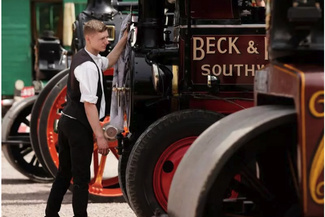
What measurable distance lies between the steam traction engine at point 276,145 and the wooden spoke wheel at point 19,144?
203 inches

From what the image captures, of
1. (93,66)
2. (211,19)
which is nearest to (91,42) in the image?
(93,66)

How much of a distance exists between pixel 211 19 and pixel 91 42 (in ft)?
2.24

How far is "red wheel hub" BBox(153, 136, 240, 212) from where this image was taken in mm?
4770

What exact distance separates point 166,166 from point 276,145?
193 cm

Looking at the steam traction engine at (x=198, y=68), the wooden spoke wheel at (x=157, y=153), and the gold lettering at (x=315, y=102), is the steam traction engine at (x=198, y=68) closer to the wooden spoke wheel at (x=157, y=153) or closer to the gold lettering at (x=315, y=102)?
the wooden spoke wheel at (x=157, y=153)

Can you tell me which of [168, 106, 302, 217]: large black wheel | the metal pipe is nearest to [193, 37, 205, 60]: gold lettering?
the metal pipe

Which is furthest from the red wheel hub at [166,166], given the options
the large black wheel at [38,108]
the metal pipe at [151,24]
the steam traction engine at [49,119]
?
the large black wheel at [38,108]

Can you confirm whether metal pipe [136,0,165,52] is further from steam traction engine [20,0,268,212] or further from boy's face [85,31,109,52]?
boy's face [85,31,109,52]

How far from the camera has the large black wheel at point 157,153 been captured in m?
4.74

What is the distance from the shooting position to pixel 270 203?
3021 millimetres

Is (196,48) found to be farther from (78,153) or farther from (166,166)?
(78,153)

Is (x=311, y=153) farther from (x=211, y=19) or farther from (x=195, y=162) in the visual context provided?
(x=211, y=19)

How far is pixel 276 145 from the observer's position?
2906 millimetres

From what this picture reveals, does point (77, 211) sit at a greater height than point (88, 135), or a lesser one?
lesser
